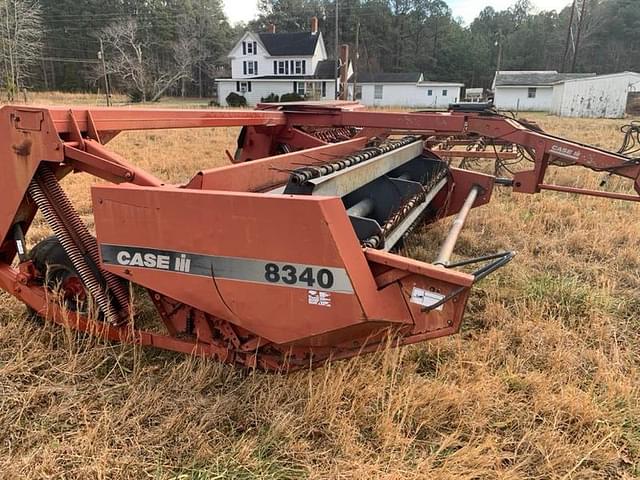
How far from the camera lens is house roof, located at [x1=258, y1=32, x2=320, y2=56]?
44.9 meters

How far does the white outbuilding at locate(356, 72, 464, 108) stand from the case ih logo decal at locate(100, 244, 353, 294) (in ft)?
158

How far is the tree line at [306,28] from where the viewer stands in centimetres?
5075

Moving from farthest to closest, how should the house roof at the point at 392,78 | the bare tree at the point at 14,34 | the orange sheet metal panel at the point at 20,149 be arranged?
the house roof at the point at 392,78 < the bare tree at the point at 14,34 < the orange sheet metal panel at the point at 20,149

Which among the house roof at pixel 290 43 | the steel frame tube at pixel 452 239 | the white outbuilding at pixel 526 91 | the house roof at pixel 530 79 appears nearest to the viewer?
the steel frame tube at pixel 452 239

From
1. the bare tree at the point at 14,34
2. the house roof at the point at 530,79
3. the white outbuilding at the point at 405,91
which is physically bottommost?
the white outbuilding at the point at 405,91

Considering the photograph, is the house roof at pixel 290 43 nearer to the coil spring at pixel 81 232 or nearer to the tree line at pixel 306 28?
the tree line at pixel 306 28

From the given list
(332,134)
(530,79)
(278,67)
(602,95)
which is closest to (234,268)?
(332,134)

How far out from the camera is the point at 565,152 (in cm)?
376

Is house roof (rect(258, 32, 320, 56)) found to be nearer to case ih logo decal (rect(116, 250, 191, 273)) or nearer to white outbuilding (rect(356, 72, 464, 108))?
white outbuilding (rect(356, 72, 464, 108))

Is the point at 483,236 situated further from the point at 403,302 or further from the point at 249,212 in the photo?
the point at 249,212

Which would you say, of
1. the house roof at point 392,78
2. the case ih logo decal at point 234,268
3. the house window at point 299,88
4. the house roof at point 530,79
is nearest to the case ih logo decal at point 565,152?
the case ih logo decal at point 234,268

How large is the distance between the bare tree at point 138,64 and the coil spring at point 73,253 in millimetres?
45042

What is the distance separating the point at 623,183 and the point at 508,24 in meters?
74.0

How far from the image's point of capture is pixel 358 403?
2.44 metres
